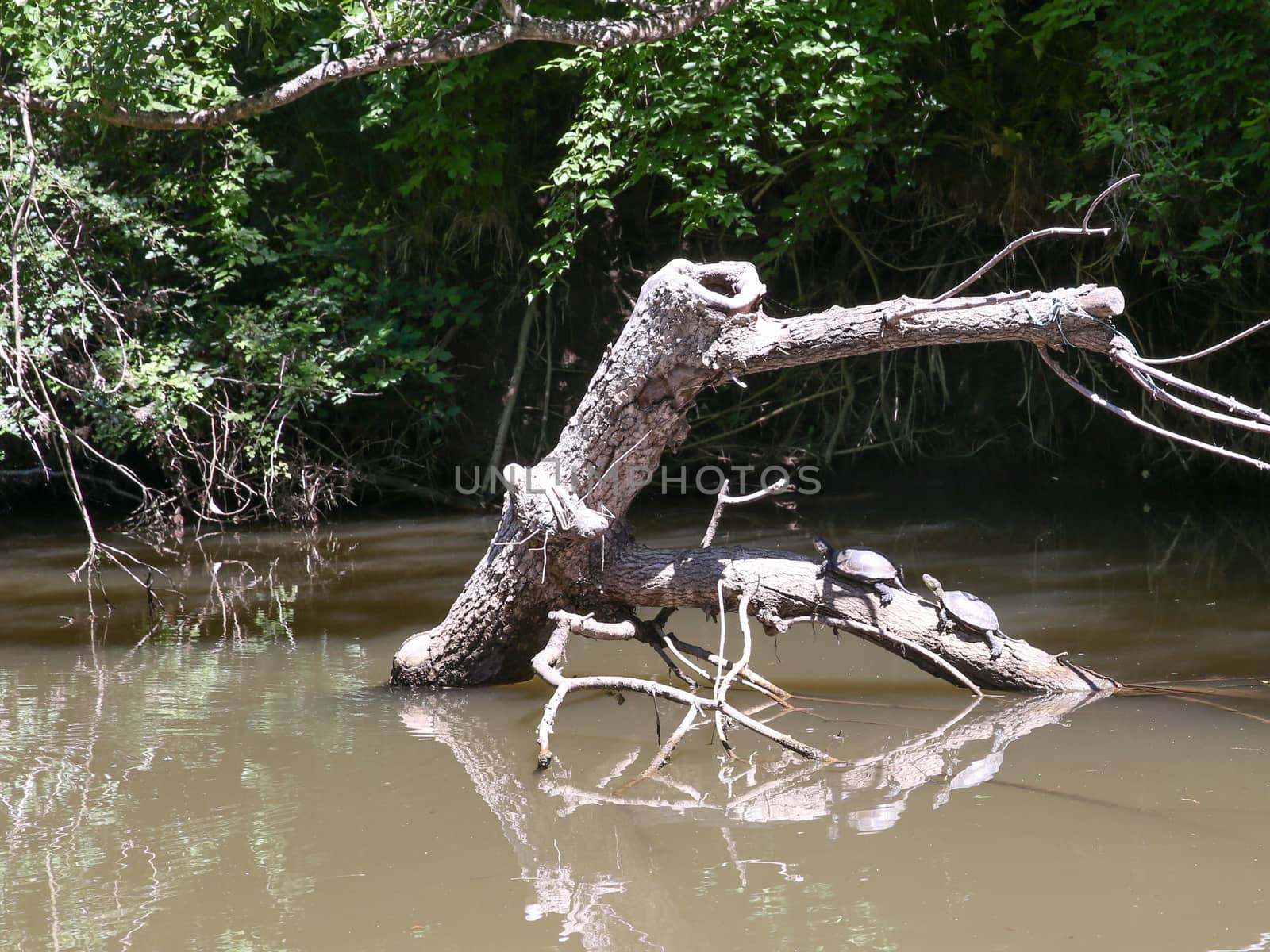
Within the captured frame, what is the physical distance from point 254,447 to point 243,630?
3.54 meters

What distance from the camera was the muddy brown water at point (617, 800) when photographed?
2500 millimetres

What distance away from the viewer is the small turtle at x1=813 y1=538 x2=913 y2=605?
13.5ft

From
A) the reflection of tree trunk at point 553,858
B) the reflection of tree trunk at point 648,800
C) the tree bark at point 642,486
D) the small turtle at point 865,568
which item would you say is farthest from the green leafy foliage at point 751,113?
the reflection of tree trunk at point 553,858

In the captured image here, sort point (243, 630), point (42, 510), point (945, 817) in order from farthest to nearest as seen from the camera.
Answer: point (42, 510)
point (243, 630)
point (945, 817)

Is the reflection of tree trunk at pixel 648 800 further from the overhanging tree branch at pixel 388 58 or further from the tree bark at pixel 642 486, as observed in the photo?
the overhanging tree branch at pixel 388 58

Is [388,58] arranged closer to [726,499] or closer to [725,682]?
[726,499]

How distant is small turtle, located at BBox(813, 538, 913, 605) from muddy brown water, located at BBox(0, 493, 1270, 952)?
1.36 ft

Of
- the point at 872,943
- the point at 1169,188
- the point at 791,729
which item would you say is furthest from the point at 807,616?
the point at 1169,188

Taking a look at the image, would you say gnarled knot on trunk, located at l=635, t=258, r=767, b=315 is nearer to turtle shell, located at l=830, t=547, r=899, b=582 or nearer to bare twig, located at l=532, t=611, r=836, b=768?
turtle shell, located at l=830, t=547, r=899, b=582

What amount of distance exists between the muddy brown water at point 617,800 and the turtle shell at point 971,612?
28cm

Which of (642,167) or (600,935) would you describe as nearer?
(600,935)

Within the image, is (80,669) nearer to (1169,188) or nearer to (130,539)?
(130,539)

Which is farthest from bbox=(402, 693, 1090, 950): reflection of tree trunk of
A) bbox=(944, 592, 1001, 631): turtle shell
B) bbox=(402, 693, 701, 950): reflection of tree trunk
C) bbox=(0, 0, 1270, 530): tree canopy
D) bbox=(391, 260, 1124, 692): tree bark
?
bbox=(0, 0, 1270, 530): tree canopy

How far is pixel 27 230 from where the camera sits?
300 inches
